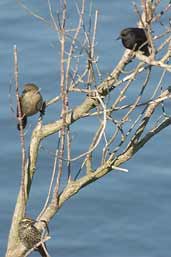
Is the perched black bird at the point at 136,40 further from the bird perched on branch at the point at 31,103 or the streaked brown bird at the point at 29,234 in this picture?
the streaked brown bird at the point at 29,234

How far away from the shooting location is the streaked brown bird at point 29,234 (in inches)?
241

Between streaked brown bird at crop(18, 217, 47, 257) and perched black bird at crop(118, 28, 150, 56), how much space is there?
0.99 m

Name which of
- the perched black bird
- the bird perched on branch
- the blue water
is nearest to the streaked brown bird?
the bird perched on branch

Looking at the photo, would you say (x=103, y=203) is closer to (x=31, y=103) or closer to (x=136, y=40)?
(x=31, y=103)

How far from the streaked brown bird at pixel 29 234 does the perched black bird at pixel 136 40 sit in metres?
A: 0.99

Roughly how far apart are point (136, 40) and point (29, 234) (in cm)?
108

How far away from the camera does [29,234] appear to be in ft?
20.0

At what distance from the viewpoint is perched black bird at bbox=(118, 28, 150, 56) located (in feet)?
20.3

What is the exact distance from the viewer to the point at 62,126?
5.88 m

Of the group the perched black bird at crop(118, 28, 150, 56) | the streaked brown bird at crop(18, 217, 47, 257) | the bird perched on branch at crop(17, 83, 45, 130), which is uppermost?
the perched black bird at crop(118, 28, 150, 56)

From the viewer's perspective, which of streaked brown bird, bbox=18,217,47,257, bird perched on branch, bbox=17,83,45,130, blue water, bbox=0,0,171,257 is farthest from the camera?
blue water, bbox=0,0,171,257

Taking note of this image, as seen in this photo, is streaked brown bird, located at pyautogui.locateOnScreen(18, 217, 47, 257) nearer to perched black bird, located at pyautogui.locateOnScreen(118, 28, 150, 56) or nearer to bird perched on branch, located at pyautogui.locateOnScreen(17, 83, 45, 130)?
bird perched on branch, located at pyautogui.locateOnScreen(17, 83, 45, 130)

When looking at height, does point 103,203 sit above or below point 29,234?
below

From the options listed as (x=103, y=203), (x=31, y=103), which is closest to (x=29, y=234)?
(x=31, y=103)
